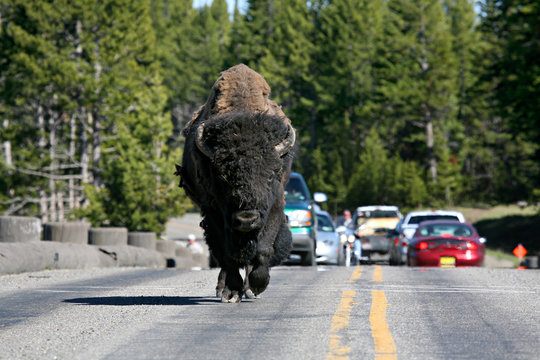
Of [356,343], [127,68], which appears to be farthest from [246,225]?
[127,68]

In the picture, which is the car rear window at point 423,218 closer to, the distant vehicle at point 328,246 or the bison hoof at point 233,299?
the distant vehicle at point 328,246

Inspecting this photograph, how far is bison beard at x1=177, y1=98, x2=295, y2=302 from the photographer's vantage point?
9234 millimetres

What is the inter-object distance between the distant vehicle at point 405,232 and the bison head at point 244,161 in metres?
15.8

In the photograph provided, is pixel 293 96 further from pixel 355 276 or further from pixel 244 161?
pixel 244 161

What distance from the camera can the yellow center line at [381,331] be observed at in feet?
21.2

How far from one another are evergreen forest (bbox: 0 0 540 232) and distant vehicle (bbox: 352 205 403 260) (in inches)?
315

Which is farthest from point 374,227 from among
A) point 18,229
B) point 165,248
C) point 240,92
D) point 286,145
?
point 286,145

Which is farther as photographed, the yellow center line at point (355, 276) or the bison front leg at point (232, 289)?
the yellow center line at point (355, 276)

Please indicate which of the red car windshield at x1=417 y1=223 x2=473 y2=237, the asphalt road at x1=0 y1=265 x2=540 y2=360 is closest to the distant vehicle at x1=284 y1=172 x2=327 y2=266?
the red car windshield at x1=417 y1=223 x2=473 y2=237

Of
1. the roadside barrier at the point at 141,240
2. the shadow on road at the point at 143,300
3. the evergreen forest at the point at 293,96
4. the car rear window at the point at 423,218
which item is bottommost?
the shadow on road at the point at 143,300

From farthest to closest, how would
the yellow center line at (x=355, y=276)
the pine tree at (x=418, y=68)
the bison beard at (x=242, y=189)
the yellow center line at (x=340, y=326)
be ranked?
1. the pine tree at (x=418, y=68)
2. the yellow center line at (x=355, y=276)
3. the bison beard at (x=242, y=189)
4. the yellow center line at (x=340, y=326)

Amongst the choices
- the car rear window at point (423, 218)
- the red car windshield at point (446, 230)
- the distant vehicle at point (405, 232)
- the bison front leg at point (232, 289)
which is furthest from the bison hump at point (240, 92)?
the car rear window at point (423, 218)

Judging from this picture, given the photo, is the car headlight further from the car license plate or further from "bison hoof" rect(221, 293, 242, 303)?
"bison hoof" rect(221, 293, 242, 303)

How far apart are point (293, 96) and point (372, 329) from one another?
81.4 metres
